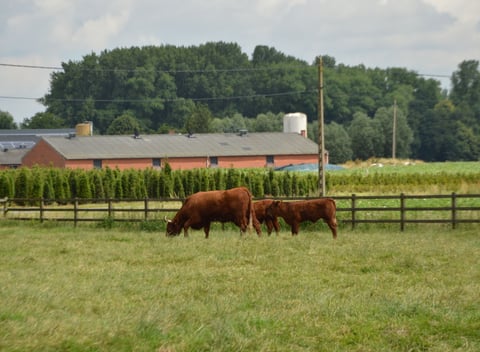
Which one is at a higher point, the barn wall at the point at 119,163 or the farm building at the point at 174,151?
the farm building at the point at 174,151

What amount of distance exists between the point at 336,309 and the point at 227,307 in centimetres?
137

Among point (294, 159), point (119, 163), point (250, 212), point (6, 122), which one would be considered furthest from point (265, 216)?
point (6, 122)

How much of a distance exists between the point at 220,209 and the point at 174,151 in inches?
2167

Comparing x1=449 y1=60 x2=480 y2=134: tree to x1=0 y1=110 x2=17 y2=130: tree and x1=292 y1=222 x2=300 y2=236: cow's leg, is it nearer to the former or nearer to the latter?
x1=0 y1=110 x2=17 y2=130: tree

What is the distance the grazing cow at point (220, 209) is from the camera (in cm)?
2369

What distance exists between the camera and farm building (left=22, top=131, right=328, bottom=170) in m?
75.0

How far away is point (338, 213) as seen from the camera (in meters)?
29.7

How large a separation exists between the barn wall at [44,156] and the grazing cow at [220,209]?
51058mm

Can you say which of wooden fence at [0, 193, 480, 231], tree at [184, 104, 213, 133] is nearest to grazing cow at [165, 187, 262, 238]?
wooden fence at [0, 193, 480, 231]

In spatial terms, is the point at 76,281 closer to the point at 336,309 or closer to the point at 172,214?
the point at 336,309

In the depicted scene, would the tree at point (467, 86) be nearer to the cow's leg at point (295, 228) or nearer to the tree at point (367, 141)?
the tree at point (367, 141)

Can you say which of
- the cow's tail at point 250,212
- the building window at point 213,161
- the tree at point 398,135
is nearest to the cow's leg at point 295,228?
the cow's tail at point 250,212

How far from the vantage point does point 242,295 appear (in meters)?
12.4

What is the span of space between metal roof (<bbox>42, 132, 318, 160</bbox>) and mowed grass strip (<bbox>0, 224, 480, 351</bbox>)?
55.6 metres
